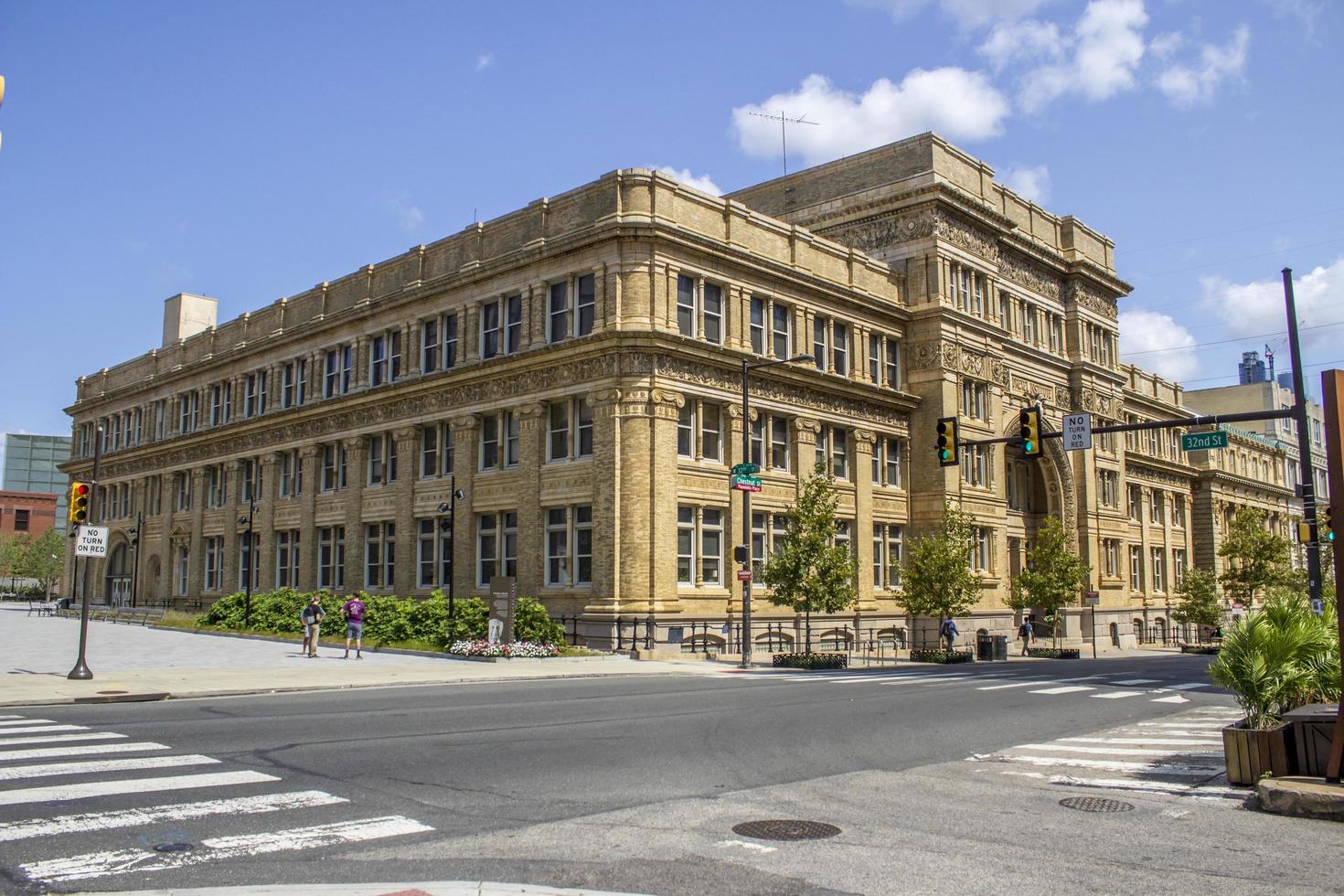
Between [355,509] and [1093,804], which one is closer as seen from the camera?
[1093,804]

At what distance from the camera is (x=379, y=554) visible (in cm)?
4584

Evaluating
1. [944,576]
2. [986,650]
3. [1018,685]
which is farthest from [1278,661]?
[986,650]

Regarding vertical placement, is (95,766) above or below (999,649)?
above

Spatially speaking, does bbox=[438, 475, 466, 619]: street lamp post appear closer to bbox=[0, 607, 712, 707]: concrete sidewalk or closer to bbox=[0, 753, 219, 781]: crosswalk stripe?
bbox=[0, 607, 712, 707]: concrete sidewalk

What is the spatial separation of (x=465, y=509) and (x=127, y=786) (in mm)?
31499

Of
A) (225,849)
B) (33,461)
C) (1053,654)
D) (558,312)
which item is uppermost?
(33,461)

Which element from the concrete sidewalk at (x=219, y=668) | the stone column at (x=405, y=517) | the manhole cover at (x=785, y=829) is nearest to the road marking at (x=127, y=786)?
the manhole cover at (x=785, y=829)

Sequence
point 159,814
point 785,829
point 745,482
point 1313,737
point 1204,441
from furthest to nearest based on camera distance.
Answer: point 745,482
point 1204,441
point 1313,737
point 785,829
point 159,814

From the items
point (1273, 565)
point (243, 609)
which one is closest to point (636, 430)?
point (243, 609)

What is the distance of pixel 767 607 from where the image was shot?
3931 centimetres

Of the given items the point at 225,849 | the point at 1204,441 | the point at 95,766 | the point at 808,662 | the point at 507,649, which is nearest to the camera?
the point at 225,849

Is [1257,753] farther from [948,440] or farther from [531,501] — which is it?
[531,501]

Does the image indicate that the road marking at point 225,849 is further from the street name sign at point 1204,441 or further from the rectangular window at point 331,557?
the rectangular window at point 331,557

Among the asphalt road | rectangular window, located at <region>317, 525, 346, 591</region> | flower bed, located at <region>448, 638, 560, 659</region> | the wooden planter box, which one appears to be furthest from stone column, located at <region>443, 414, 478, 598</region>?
the wooden planter box
